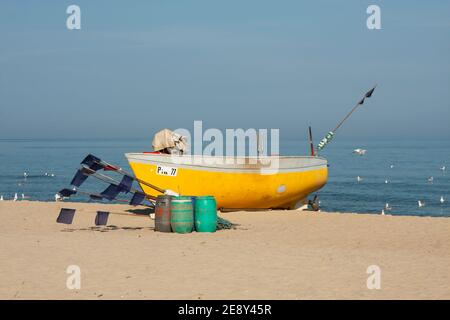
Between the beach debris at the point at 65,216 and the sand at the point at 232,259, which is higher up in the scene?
the beach debris at the point at 65,216

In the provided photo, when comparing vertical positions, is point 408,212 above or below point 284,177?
below

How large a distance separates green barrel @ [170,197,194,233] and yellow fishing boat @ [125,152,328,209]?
3.78 metres

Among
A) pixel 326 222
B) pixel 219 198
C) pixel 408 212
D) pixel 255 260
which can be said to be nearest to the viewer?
pixel 255 260

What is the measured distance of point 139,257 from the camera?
36.2 feet

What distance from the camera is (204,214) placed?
47.9ft

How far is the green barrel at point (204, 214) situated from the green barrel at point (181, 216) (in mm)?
194

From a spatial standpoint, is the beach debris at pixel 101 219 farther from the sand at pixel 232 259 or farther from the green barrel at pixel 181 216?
the green barrel at pixel 181 216

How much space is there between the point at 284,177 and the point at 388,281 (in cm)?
1087

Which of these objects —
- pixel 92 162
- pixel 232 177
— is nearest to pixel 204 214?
pixel 92 162

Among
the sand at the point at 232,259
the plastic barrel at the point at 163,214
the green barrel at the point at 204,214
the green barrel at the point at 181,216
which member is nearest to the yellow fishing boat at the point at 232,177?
the sand at the point at 232,259

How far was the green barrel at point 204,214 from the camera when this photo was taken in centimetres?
1461
